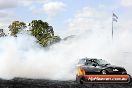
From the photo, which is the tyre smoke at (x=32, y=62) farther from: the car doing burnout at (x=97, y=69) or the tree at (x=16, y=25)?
the tree at (x=16, y=25)

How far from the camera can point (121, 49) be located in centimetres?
4912

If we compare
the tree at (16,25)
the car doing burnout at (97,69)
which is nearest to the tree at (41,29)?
the tree at (16,25)

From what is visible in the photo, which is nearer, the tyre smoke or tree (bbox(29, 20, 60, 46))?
the tyre smoke

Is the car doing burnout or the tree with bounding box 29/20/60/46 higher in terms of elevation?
the tree with bounding box 29/20/60/46

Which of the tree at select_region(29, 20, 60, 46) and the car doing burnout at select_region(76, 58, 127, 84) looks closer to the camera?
the car doing burnout at select_region(76, 58, 127, 84)

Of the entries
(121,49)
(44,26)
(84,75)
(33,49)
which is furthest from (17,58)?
(44,26)

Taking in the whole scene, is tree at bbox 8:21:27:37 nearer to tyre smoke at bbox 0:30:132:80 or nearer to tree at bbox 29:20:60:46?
tree at bbox 29:20:60:46

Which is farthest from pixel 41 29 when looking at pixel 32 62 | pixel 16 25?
pixel 32 62

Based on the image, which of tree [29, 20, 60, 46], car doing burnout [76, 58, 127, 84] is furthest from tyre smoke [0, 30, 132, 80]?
tree [29, 20, 60, 46]

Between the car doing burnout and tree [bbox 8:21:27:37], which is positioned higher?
tree [bbox 8:21:27:37]

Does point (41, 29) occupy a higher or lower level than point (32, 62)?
higher

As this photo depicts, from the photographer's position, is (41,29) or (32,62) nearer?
(32,62)

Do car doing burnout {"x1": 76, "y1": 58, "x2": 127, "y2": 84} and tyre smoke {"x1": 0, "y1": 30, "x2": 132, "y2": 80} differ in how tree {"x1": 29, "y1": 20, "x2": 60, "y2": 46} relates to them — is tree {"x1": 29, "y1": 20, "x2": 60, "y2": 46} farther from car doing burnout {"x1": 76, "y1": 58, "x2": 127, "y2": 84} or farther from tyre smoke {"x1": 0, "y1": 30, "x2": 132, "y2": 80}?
car doing burnout {"x1": 76, "y1": 58, "x2": 127, "y2": 84}

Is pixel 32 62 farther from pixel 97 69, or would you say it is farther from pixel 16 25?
pixel 16 25
